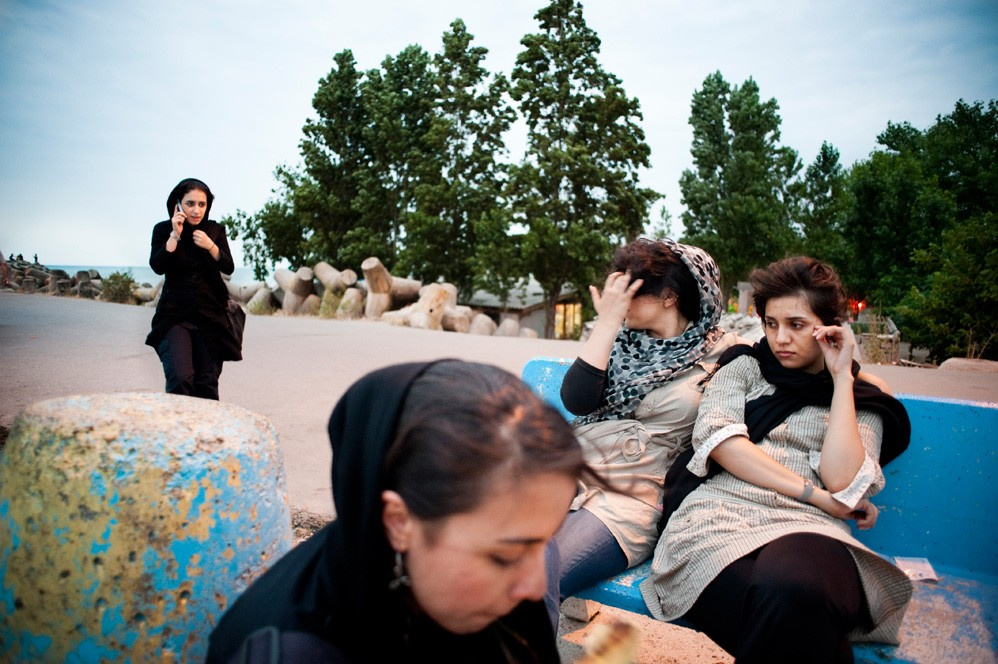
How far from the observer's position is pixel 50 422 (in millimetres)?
1586

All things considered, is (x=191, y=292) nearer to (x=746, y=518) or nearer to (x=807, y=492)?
(x=746, y=518)

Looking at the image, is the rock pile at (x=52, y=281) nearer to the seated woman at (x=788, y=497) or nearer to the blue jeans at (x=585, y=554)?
the blue jeans at (x=585, y=554)

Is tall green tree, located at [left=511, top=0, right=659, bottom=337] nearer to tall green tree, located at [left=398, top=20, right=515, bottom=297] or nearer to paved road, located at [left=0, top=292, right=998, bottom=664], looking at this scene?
tall green tree, located at [left=398, top=20, right=515, bottom=297]

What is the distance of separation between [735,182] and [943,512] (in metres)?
34.7

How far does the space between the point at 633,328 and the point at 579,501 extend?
713mm

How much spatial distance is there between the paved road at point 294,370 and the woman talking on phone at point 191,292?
0.95 meters

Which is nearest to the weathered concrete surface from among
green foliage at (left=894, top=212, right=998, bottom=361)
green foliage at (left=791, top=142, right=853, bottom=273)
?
green foliage at (left=894, top=212, right=998, bottom=361)

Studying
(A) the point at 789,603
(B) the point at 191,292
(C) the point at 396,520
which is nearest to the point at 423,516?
(C) the point at 396,520

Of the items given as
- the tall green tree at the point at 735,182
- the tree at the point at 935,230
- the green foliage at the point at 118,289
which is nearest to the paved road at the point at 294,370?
the tree at the point at 935,230

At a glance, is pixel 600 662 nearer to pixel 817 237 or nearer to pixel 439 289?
pixel 439 289

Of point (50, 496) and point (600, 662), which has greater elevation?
point (50, 496)

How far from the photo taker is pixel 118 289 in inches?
853

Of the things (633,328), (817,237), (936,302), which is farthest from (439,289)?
(817,237)

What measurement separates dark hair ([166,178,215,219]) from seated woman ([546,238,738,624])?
2.85m
